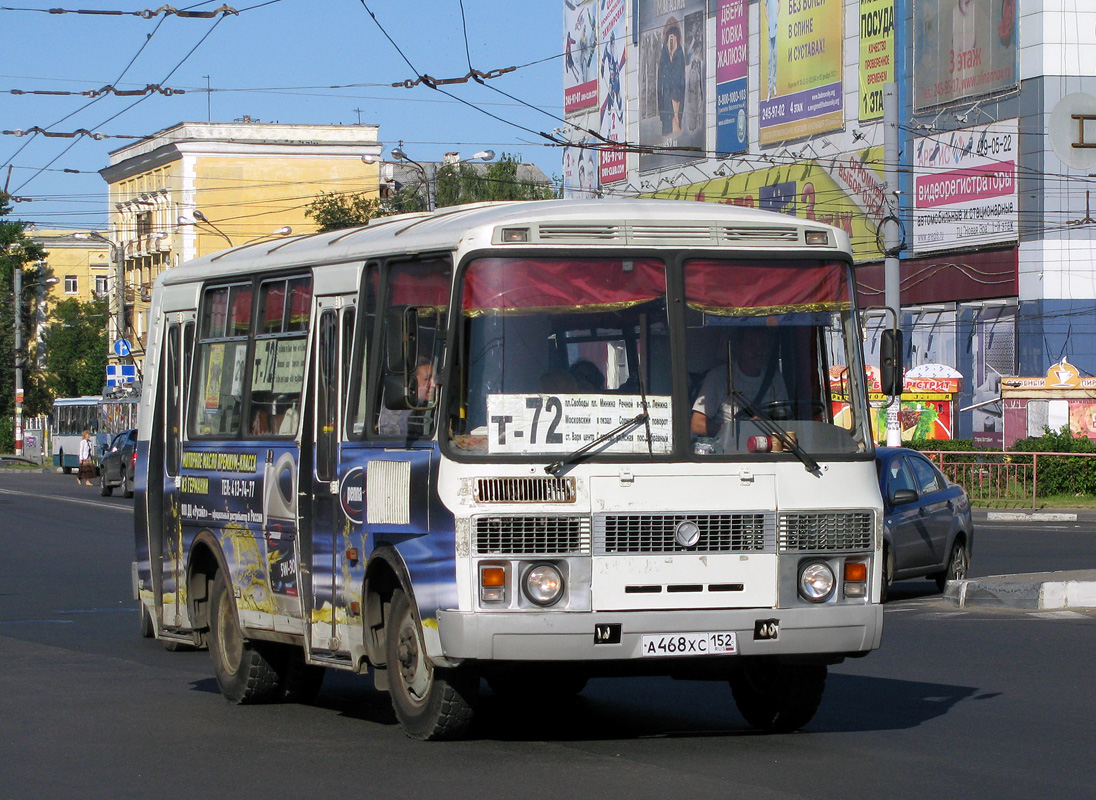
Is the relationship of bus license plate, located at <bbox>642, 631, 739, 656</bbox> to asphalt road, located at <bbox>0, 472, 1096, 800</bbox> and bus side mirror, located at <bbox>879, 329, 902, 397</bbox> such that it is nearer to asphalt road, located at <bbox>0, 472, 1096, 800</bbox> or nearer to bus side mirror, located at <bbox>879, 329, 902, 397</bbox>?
asphalt road, located at <bbox>0, 472, 1096, 800</bbox>

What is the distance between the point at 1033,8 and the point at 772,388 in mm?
38773

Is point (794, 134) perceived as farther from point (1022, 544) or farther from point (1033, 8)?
point (1022, 544)

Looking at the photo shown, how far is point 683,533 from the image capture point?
27.2 ft

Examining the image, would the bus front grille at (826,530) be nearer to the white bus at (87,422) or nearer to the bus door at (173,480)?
the bus door at (173,480)

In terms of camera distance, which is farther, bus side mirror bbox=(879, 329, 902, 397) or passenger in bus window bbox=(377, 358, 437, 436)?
bus side mirror bbox=(879, 329, 902, 397)

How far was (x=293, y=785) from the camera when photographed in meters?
7.77

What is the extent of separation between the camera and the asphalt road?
7699 mm

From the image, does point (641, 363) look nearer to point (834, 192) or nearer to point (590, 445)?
point (590, 445)

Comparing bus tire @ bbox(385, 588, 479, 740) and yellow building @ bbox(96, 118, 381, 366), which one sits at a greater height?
yellow building @ bbox(96, 118, 381, 366)

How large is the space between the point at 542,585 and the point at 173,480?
14.2ft

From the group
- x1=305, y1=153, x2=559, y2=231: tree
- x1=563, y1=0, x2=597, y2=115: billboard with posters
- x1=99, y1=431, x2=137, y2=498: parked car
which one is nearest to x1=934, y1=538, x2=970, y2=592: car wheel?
x1=99, y1=431, x2=137, y2=498: parked car

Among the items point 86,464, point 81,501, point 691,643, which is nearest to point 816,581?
point 691,643

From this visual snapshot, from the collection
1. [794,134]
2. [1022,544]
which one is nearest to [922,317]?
[794,134]

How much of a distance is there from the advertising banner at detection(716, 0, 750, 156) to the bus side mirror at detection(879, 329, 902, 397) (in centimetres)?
4879
